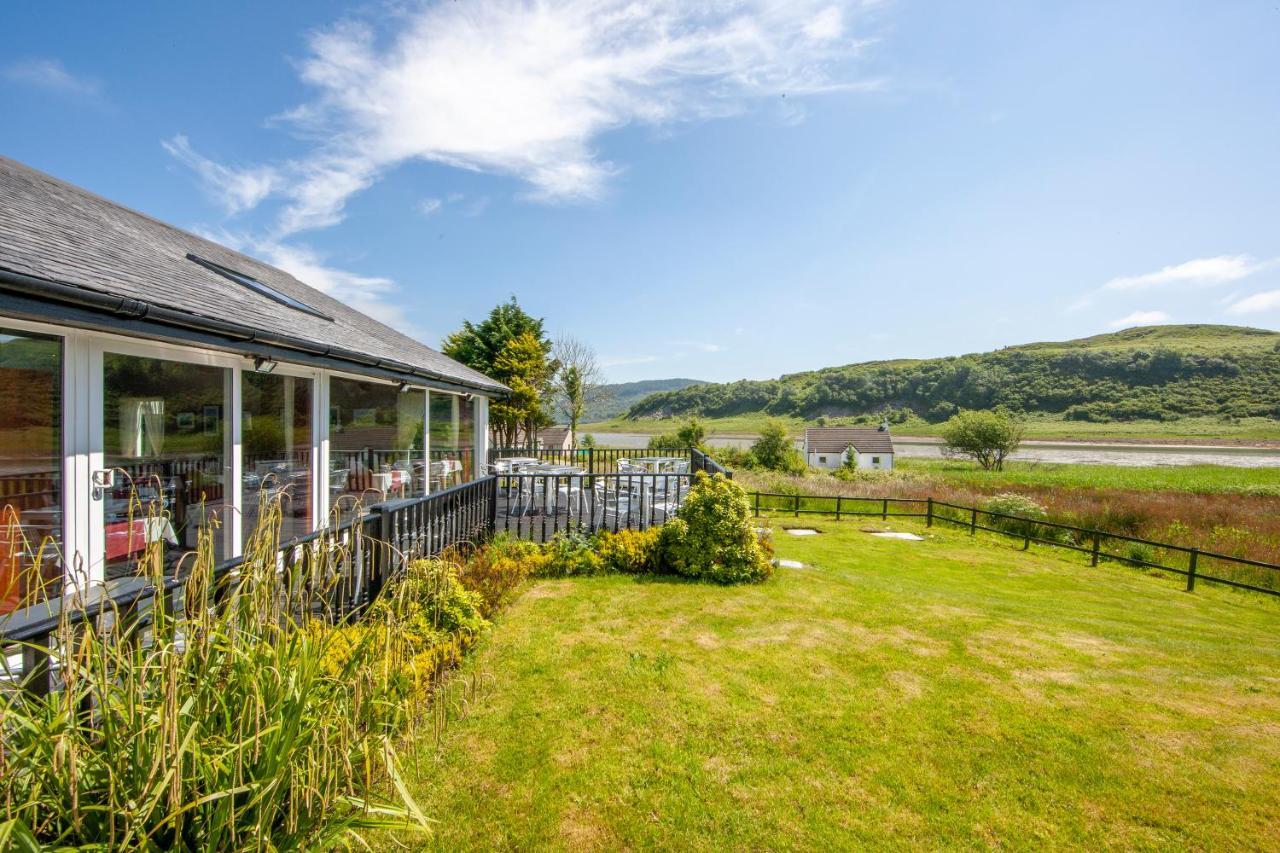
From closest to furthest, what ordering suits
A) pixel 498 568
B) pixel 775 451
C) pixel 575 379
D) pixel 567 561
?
pixel 498 568 → pixel 567 561 → pixel 775 451 → pixel 575 379

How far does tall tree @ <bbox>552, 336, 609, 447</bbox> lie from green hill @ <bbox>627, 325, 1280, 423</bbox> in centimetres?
2673

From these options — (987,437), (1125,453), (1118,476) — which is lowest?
(1118,476)

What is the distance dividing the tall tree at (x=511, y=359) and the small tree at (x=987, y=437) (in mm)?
35084

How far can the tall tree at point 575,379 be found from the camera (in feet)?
105

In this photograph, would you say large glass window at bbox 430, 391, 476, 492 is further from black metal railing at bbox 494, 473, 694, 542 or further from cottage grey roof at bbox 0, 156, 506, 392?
cottage grey roof at bbox 0, 156, 506, 392

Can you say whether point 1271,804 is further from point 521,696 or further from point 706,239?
point 706,239

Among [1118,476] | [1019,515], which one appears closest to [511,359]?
[1019,515]

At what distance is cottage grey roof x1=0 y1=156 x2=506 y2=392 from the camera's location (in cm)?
358

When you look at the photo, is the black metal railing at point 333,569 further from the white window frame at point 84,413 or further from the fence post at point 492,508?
the white window frame at point 84,413

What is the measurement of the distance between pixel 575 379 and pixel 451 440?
21.0 meters

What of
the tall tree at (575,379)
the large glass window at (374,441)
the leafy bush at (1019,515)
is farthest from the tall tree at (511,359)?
the leafy bush at (1019,515)

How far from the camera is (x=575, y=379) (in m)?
31.9

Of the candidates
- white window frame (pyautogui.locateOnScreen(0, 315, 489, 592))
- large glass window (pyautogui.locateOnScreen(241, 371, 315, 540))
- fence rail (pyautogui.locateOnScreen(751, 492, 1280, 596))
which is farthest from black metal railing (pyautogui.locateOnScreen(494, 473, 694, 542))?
fence rail (pyautogui.locateOnScreen(751, 492, 1280, 596))

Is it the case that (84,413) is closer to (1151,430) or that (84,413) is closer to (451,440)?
(451,440)
